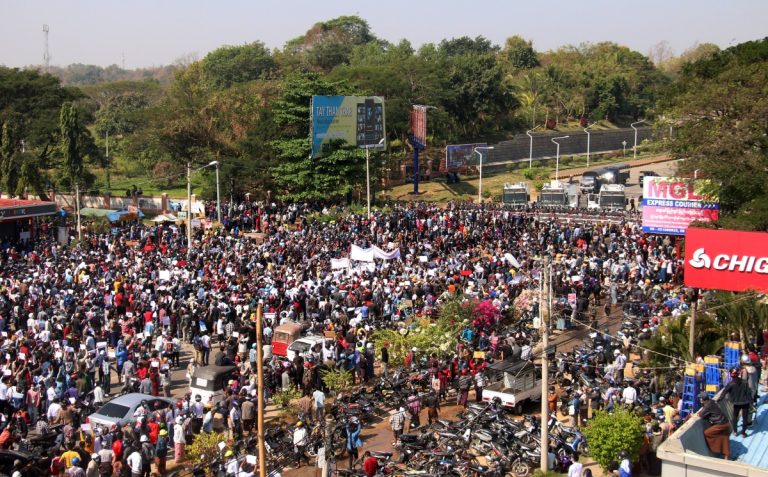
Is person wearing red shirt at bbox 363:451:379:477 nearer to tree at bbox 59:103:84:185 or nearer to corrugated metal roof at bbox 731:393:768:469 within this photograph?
corrugated metal roof at bbox 731:393:768:469

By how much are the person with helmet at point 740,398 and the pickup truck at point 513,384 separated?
530 cm

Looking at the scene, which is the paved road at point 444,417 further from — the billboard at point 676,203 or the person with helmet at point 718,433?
the billboard at point 676,203

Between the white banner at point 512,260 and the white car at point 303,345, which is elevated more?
the white banner at point 512,260

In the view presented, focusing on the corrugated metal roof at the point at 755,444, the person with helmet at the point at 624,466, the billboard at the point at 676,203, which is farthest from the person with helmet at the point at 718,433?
the billboard at the point at 676,203

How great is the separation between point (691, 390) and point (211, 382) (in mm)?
10751

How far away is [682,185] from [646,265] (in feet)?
10.8

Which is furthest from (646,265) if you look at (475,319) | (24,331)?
(24,331)

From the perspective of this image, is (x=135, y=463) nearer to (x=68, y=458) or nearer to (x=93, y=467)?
(x=93, y=467)

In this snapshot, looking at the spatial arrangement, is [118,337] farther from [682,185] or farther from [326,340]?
[682,185]

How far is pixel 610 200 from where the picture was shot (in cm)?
4950

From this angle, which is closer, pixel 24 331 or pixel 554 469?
pixel 554 469

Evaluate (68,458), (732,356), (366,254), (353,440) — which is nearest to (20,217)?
(366,254)

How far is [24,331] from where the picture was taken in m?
24.8

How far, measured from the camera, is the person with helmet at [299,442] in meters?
17.3
